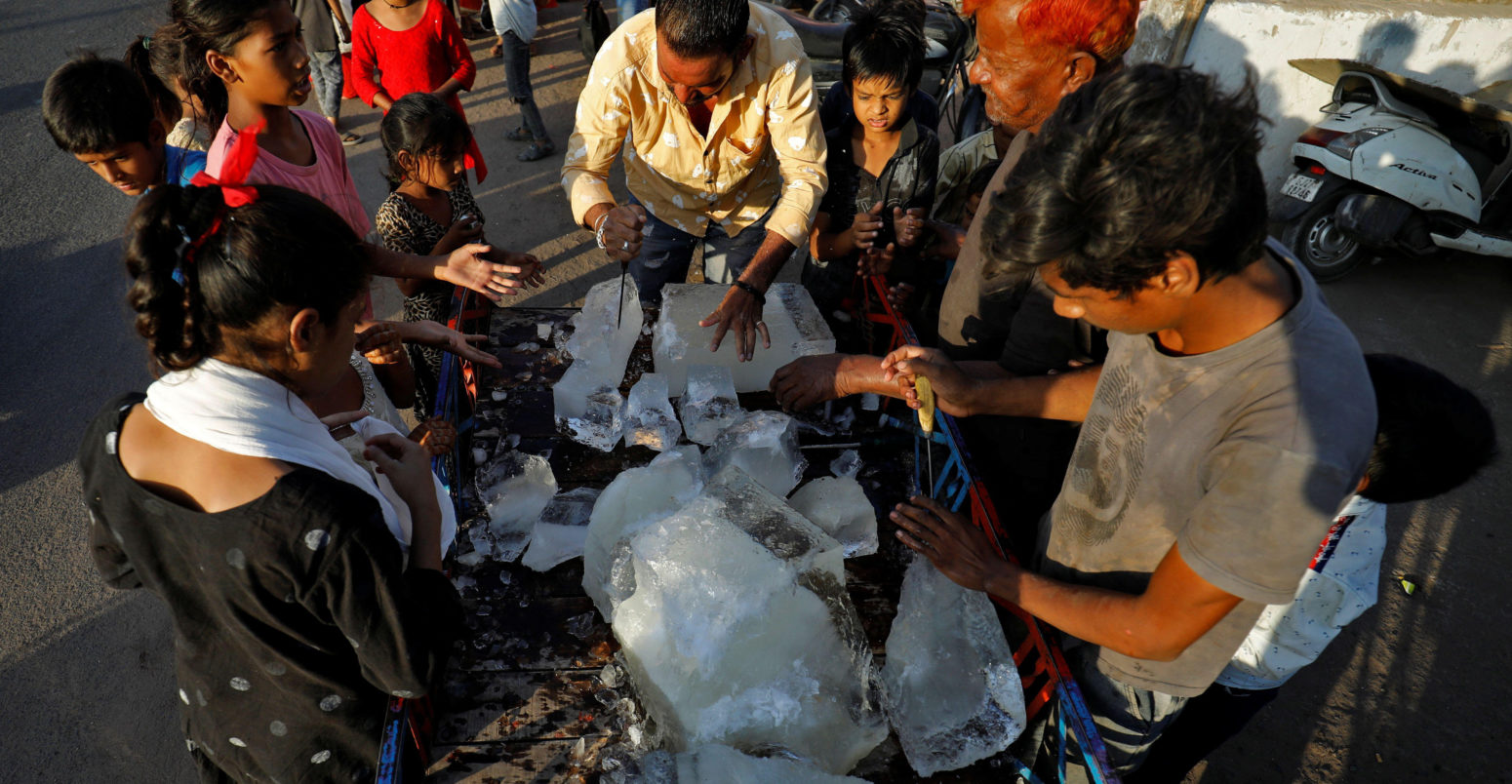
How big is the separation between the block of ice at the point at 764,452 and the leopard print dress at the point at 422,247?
1.31 meters

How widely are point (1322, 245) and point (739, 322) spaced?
16.7ft

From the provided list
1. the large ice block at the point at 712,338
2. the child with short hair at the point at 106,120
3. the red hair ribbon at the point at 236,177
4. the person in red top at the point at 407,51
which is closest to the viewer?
the red hair ribbon at the point at 236,177

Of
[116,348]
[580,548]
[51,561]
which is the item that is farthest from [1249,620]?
[116,348]

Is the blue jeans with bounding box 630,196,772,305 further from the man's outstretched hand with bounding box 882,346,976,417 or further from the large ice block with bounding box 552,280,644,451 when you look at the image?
the man's outstretched hand with bounding box 882,346,976,417

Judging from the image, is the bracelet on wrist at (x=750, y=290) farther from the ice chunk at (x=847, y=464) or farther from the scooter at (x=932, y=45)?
the scooter at (x=932, y=45)

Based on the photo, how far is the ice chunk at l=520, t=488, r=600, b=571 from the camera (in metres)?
1.93

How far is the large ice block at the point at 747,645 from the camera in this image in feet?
4.98

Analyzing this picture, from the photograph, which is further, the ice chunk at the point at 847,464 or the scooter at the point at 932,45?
the scooter at the point at 932,45

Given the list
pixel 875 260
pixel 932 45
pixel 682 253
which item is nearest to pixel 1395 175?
pixel 932 45

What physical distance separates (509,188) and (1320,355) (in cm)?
572

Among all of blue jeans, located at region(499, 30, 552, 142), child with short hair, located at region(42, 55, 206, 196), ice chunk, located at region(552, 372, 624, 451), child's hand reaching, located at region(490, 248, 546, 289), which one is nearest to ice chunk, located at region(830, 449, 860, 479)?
ice chunk, located at region(552, 372, 624, 451)

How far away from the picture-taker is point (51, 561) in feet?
10.6

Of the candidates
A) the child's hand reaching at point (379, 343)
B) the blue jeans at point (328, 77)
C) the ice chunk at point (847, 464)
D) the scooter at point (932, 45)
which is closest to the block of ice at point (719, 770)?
the ice chunk at point (847, 464)

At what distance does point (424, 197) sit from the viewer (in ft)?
9.98
